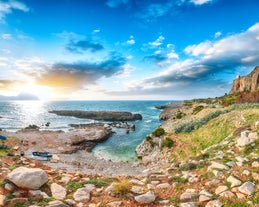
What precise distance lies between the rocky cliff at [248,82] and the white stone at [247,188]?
10262cm

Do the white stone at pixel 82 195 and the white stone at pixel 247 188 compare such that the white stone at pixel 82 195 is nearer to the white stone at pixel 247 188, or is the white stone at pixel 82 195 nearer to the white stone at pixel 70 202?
the white stone at pixel 70 202

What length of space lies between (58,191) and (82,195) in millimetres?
905

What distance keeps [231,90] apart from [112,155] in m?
122

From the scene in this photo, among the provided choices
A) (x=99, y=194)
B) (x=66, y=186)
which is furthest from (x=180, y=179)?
(x=66, y=186)

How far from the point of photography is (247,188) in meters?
5.45

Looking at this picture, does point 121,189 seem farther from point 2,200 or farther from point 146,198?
point 2,200

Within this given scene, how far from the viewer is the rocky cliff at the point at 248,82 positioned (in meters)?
97.7

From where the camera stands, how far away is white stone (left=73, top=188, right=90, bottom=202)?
577cm

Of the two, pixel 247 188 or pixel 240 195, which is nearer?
pixel 240 195

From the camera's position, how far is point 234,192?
5.52 metres

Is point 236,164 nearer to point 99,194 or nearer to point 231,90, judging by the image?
point 99,194

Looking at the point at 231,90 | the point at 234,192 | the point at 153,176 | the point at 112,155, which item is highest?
the point at 231,90

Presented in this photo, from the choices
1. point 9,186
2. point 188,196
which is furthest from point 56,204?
point 188,196

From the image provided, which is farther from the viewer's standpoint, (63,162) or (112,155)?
(112,155)
